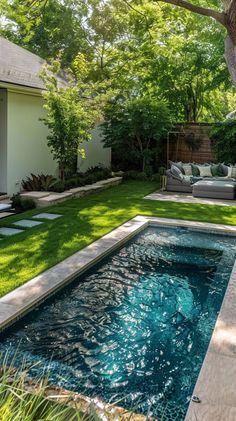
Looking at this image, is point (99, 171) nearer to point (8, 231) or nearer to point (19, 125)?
point (19, 125)

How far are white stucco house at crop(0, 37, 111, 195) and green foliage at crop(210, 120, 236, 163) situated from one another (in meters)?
6.77

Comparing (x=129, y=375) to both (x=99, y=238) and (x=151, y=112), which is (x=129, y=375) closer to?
(x=99, y=238)

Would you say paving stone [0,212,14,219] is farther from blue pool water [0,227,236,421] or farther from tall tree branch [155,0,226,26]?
tall tree branch [155,0,226,26]

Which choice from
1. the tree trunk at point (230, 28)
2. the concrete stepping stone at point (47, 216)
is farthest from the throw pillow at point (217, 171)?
the tree trunk at point (230, 28)

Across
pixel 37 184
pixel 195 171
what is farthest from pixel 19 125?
pixel 195 171

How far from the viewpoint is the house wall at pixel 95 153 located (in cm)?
1525

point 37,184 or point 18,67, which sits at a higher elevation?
point 18,67

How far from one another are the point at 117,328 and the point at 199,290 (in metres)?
1.62

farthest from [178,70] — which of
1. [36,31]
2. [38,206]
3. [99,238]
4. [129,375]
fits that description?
[129,375]

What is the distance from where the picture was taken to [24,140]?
11.2 metres

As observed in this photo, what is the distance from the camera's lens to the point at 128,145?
16.2 meters

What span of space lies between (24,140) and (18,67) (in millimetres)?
2313

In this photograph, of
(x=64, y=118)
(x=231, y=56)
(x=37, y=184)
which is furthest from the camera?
(x=37, y=184)

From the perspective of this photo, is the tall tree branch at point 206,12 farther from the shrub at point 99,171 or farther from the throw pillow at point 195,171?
the shrub at point 99,171
